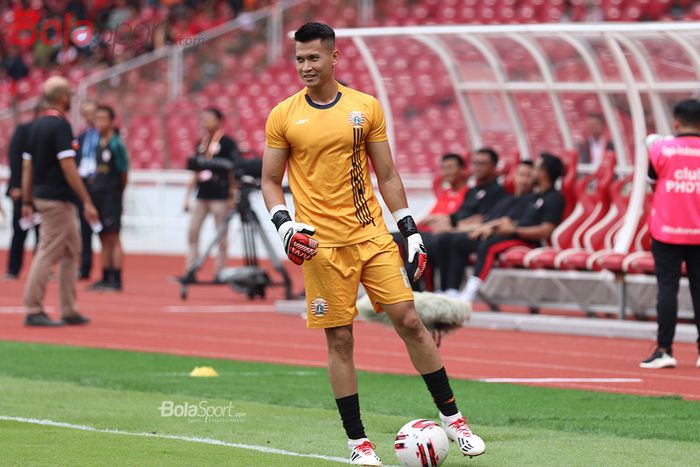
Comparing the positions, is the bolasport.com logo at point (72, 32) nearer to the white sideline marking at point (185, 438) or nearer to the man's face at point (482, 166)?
the man's face at point (482, 166)

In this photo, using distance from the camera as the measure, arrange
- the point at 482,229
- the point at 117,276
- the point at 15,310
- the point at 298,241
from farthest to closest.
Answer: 1. the point at 117,276
2. the point at 15,310
3. the point at 482,229
4. the point at 298,241

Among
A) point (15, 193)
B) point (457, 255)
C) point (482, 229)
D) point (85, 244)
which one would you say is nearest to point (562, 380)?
point (482, 229)

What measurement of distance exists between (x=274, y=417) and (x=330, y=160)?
2.20 meters

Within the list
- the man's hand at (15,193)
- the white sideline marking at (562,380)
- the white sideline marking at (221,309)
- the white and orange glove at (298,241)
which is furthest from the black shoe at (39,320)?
the white and orange glove at (298,241)

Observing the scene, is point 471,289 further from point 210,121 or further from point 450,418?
point 450,418

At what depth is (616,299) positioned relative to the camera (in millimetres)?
15102

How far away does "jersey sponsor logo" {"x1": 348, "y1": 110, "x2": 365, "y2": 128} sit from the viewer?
7445 millimetres

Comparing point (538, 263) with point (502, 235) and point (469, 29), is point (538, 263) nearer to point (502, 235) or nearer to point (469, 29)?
point (502, 235)

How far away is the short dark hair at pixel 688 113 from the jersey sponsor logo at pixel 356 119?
4467 mm

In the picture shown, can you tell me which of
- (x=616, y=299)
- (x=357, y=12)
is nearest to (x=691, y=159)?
(x=616, y=299)

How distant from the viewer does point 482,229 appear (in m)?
15.6

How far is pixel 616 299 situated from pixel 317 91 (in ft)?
27.1

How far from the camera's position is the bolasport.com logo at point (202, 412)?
8969 millimetres

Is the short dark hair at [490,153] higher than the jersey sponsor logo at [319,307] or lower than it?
lower
